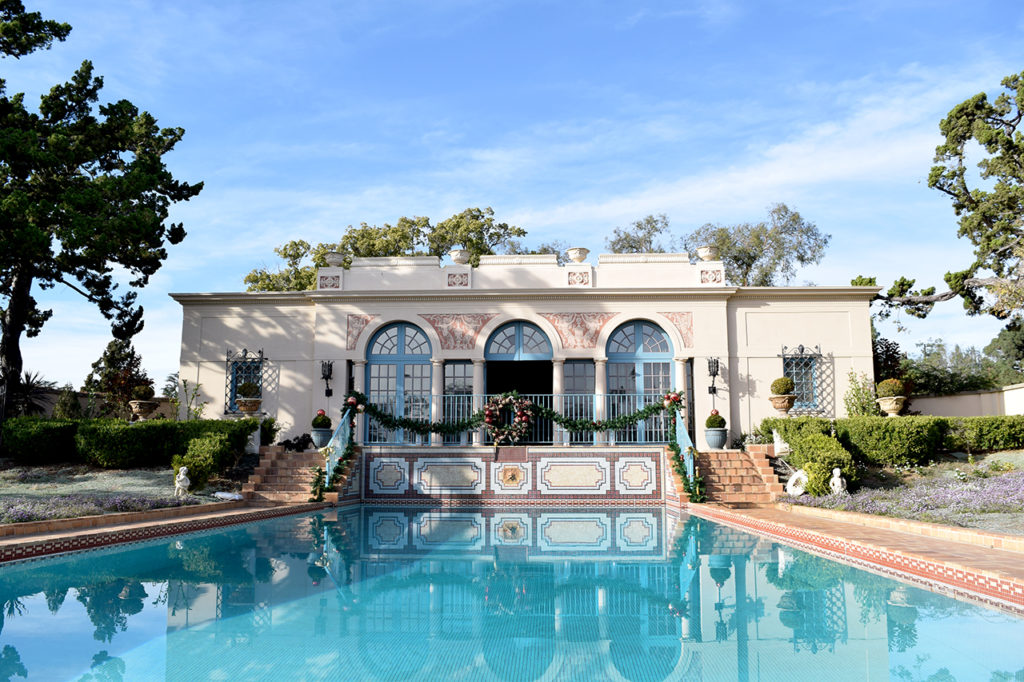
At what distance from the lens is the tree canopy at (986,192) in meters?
18.1

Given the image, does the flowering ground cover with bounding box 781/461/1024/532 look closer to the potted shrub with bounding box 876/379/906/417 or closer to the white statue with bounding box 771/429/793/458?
the white statue with bounding box 771/429/793/458

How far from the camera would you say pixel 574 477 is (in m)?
14.4

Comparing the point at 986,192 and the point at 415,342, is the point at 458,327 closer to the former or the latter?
the point at 415,342

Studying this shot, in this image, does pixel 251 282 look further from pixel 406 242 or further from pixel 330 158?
pixel 330 158

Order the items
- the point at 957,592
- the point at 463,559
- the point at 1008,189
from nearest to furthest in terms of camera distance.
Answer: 1. the point at 957,592
2. the point at 463,559
3. the point at 1008,189

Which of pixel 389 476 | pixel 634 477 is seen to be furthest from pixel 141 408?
pixel 634 477

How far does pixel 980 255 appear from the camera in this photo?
741 inches

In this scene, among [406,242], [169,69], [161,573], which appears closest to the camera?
[161,573]

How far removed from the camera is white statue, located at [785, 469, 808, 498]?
12445 millimetres

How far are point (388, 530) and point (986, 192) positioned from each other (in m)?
17.9

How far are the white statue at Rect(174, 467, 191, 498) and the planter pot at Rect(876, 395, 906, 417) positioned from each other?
1431cm

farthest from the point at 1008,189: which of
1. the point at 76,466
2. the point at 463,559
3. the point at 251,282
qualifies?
the point at 251,282

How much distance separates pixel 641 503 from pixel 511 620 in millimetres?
9773

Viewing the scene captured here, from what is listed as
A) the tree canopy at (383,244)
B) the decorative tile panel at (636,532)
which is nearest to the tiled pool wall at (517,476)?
the decorative tile panel at (636,532)
